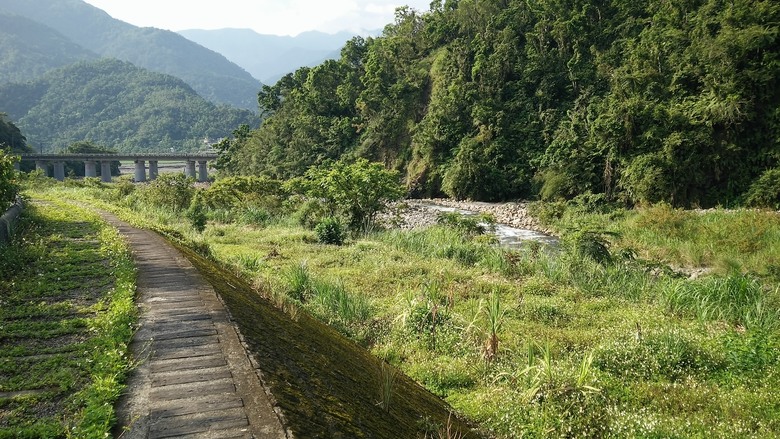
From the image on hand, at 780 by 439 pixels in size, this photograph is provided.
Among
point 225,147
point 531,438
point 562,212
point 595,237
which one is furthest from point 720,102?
point 225,147

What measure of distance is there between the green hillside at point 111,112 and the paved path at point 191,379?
379ft

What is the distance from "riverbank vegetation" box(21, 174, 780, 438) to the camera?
15.5 feet

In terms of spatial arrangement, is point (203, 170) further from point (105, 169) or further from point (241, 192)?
point (241, 192)

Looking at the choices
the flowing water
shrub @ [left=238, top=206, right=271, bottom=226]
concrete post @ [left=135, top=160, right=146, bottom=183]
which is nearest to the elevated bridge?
concrete post @ [left=135, top=160, right=146, bottom=183]

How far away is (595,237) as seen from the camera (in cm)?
1391

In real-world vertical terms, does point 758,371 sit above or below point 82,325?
below

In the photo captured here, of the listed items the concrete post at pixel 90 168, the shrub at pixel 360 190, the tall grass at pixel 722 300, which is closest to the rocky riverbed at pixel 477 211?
the shrub at pixel 360 190

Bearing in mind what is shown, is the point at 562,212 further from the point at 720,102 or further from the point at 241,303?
the point at 241,303

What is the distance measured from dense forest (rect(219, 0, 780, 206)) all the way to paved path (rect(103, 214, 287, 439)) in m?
27.1

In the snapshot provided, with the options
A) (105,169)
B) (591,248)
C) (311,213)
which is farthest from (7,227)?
(105,169)

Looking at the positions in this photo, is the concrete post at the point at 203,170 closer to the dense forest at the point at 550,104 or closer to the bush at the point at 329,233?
the dense forest at the point at 550,104

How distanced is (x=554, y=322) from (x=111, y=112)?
139 metres

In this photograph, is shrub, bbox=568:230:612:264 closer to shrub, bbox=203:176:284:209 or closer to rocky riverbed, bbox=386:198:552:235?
rocky riverbed, bbox=386:198:552:235

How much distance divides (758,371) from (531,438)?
3.33m
